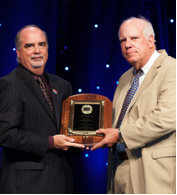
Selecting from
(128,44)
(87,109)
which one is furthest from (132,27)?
(87,109)

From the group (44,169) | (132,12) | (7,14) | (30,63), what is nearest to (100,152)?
(44,169)

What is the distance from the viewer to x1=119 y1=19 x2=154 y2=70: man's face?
7.39 feet

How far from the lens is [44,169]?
77.1 inches

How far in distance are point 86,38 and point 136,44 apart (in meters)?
1.09

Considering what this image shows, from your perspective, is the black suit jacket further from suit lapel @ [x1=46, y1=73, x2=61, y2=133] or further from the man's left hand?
the man's left hand

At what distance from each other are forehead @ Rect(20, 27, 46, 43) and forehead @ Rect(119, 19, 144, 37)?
738 mm

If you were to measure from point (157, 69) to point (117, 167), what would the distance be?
2.87 feet

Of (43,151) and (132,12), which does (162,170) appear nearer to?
(43,151)

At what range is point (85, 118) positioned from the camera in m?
2.06

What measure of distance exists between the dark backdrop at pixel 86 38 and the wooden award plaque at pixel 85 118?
108 cm

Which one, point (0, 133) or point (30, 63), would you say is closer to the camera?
point (0, 133)

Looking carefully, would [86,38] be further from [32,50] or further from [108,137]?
[108,137]

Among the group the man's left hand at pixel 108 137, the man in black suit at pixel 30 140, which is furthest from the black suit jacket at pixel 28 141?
the man's left hand at pixel 108 137

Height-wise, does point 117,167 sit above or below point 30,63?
below
